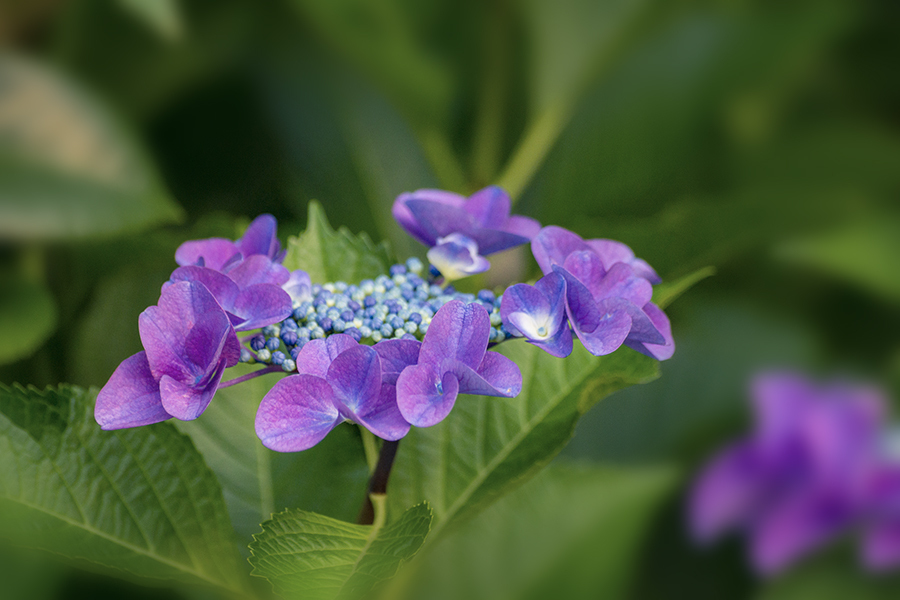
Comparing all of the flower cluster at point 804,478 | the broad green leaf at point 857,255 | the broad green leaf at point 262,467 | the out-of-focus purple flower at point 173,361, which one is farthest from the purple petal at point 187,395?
the broad green leaf at point 857,255

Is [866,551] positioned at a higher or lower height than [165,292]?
lower

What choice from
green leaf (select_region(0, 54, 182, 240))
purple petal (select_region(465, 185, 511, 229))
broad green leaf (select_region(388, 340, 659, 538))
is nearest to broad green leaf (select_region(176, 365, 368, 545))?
broad green leaf (select_region(388, 340, 659, 538))

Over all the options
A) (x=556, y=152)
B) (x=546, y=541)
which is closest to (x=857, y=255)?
(x=556, y=152)

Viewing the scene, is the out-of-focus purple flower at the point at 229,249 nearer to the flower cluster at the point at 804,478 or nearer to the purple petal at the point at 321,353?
the purple petal at the point at 321,353

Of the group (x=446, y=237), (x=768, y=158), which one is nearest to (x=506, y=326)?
(x=446, y=237)

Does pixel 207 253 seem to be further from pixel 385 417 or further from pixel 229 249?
pixel 385 417

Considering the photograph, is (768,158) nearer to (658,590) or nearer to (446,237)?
(658,590)
